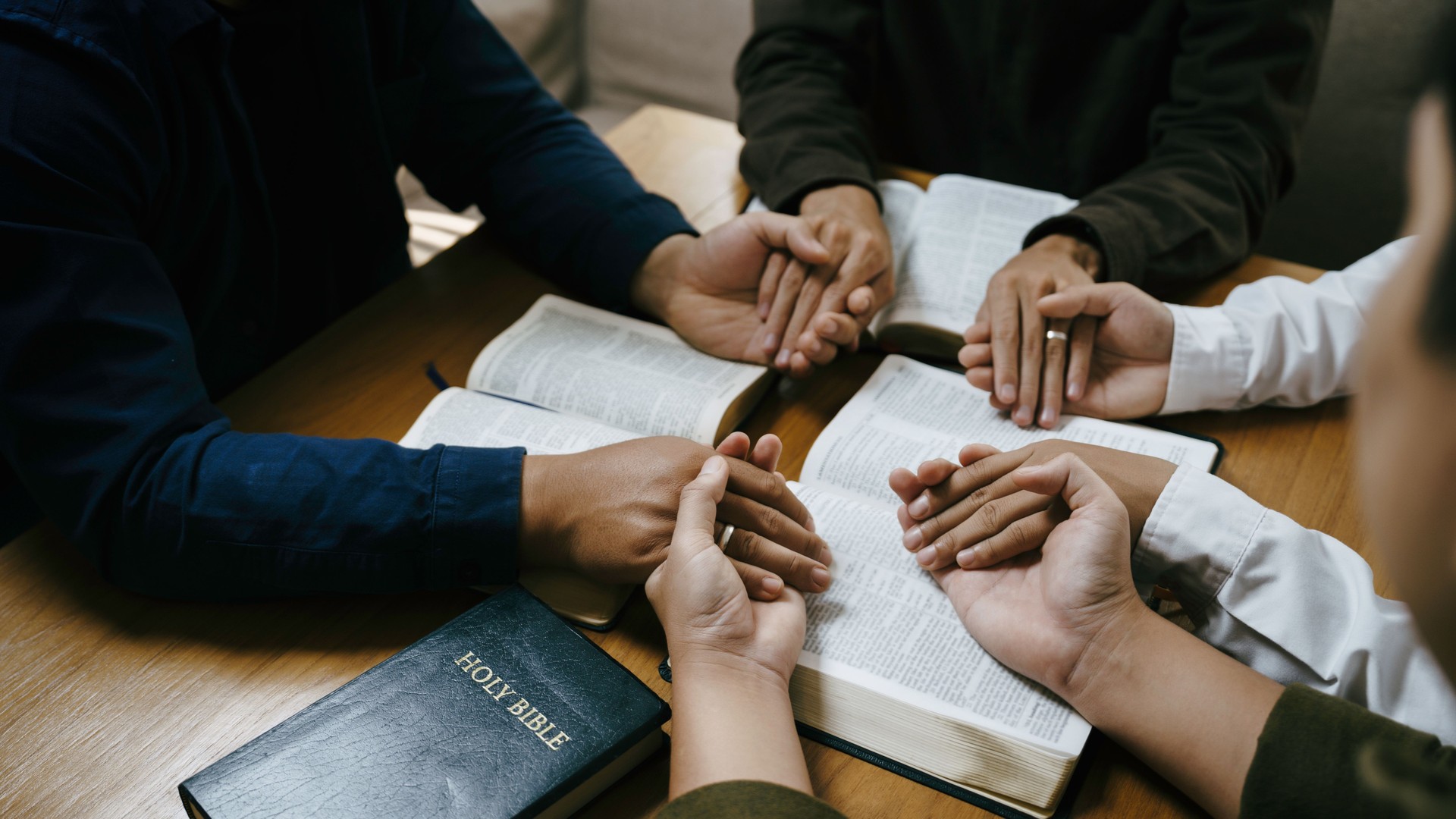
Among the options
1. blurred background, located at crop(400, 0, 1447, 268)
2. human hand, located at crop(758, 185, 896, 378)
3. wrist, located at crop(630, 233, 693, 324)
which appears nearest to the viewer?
human hand, located at crop(758, 185, 896, 378)

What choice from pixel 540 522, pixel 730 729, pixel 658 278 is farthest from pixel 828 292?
pixel 730 729

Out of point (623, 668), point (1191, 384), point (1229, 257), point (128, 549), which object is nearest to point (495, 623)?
point (623, 668)

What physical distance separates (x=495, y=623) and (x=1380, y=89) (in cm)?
196

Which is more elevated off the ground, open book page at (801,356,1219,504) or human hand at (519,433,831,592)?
human hand at (519,433,831,592)

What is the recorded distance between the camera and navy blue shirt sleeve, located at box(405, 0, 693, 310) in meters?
1.15

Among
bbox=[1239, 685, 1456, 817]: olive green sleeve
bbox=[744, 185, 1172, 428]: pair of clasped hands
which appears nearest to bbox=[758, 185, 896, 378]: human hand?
bbox=[744, 185, 1172, 428]: pair of clasped hands

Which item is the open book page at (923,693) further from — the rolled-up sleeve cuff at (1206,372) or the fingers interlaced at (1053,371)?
the rolled-up sleeve cuff at (1206,372)

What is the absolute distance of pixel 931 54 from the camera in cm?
150

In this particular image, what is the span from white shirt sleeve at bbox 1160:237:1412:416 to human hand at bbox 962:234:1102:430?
11cm

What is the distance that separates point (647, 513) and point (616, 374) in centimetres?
27

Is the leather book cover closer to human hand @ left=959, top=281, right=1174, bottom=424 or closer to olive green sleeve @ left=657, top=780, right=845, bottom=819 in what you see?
olive green sleeve @ left=657, top=780, right=845, bottom=819

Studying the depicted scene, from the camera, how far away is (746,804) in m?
0.56

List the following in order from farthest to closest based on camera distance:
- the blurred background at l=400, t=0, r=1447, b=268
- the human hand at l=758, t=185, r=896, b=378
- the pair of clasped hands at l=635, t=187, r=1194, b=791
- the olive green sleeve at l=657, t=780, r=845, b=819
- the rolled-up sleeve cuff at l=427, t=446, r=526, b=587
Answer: the blurred background at l=400, t=0, r=1447, b=268, the human hand at l=758, t=185, r=896, b=378, the rolled-up sleeve cuff at l=427, t=446, r=526, b=587, the pair of clasped hands at l=635, t=187, r=1194, b=791, the olive green sleeve at l=657, t=780, r=845, b=819

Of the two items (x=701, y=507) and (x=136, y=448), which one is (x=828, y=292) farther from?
(x=136, y=448)
